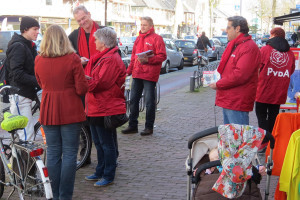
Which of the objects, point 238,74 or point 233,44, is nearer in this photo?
point 238,74

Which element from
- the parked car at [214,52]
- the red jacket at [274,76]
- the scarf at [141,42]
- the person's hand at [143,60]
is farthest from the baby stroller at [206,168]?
the parked car at [214,52]

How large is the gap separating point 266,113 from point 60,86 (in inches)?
146

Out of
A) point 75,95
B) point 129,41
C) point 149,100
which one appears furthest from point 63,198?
point 129,41

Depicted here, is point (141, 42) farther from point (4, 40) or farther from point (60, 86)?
point (4, 40)

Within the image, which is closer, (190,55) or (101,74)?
(101,74)

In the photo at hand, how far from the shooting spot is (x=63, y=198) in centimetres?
456

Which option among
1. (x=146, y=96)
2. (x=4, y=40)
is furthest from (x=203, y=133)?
(x=4, y=40)

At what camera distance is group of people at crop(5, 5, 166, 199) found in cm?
430

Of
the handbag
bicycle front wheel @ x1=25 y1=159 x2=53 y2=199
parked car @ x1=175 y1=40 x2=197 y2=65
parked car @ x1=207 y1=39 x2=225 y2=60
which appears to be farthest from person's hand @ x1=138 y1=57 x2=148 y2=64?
parked car @ x1=207 y1=39 x2=225 y2=60

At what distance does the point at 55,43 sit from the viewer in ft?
13.9

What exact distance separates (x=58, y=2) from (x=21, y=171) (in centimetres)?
4931

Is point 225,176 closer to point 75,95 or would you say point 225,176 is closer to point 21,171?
Result: point 75,95

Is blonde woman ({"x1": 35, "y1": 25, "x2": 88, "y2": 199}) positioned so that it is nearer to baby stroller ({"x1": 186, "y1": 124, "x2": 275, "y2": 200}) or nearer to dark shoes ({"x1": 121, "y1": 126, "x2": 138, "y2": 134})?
baby stroller ({"x1": 186, "y1": 124, "x2": 275, "y2": 200})

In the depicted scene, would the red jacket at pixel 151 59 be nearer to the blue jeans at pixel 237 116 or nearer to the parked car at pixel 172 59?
the blue jeans at pixel 237 116
